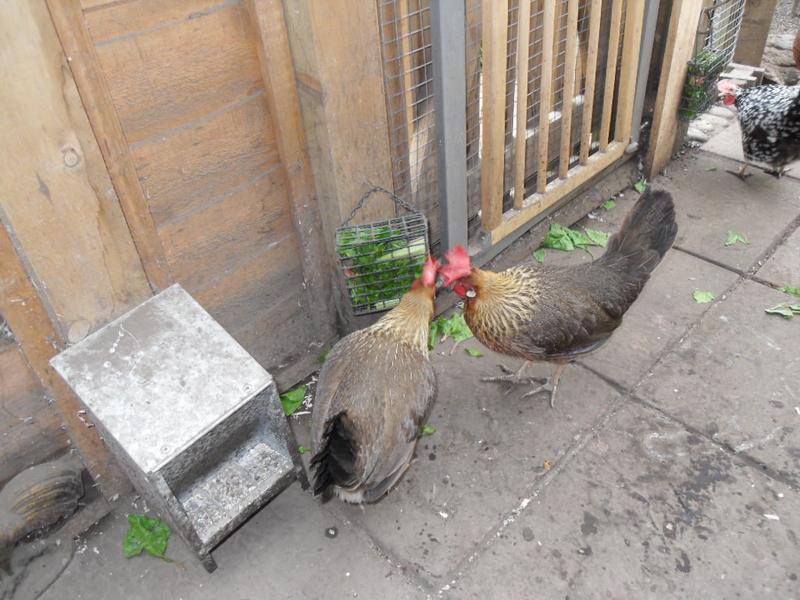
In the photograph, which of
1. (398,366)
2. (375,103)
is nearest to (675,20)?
(375,103)

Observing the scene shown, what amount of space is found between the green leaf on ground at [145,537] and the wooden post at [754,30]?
727 cm

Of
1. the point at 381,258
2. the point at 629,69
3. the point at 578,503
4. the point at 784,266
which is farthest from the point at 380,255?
the point at 784,266

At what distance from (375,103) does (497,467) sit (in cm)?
213

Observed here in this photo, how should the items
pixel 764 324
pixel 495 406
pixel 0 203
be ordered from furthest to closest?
pixel 764 324 → pixel 495 406 → pixel 0 203

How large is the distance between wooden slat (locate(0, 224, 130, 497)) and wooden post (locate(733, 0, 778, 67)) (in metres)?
7.19

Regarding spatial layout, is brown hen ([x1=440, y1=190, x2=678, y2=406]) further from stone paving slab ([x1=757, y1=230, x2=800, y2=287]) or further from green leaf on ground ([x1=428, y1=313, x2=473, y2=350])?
stone paving slab ([x1=757, y1=230, x2=800, y2=287])

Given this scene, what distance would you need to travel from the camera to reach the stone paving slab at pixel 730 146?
221 inches

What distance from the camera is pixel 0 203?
8.00 ft

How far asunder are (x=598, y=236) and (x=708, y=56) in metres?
1.76

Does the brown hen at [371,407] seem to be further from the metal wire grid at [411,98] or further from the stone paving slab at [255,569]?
the metal wire grid at [411,98]

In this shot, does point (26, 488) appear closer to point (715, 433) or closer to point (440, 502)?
point (440, 502)

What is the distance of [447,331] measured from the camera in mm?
4355

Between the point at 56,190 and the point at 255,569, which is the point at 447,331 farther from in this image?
the point at 56,190

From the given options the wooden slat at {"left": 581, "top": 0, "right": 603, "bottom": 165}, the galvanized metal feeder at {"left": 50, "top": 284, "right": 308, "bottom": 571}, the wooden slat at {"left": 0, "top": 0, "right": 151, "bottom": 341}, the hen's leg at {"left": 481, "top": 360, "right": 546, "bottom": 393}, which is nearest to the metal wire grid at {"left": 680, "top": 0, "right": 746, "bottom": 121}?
the wooden slat at {"left": 581, "top": 0, "right": 603, "bottom": 165}
